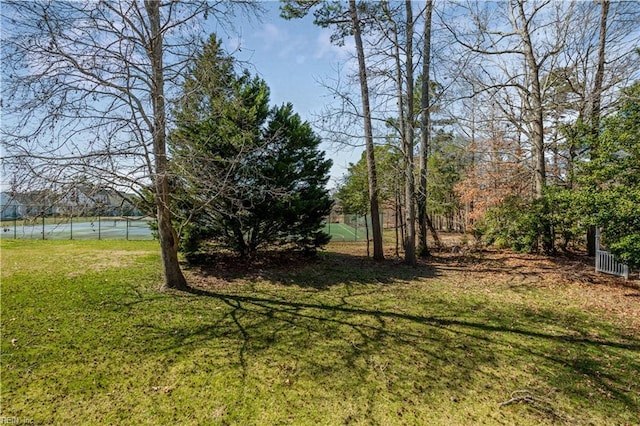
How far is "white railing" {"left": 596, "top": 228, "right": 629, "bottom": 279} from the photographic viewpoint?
7000 millimetres

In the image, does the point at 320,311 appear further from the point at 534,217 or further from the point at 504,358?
the point at 534,217

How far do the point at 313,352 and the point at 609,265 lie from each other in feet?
26.6

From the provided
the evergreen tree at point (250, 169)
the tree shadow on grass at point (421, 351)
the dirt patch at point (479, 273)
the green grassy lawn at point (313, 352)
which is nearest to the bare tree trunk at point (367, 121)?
the dirt patch at point (479, 273)

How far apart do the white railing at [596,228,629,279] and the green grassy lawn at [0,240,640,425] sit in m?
1.07

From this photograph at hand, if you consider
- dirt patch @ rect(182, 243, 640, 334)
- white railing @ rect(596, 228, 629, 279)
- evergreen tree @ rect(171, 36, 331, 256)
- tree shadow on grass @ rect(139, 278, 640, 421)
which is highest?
evergreen tree @ rect(171, 36, 331, 256)

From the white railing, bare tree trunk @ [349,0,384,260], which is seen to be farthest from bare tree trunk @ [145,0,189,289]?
the white railing

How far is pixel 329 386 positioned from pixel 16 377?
10.3 ft

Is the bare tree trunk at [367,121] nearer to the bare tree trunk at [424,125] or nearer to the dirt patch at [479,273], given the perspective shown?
the dirt patch at [479,273]

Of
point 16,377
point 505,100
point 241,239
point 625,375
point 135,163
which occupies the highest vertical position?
point 505,100

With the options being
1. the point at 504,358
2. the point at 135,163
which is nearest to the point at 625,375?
the point at 504,358

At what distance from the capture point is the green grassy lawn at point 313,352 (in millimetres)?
2643

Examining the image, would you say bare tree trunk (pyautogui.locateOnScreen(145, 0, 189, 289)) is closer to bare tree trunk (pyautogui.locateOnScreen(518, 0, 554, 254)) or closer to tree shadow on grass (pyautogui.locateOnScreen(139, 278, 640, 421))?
tree shadow on grass (pyautogui.locateOnScreen(139, 278, 640, 421))

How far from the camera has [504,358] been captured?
3547 mm

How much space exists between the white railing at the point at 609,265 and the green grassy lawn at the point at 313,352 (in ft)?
3.51
